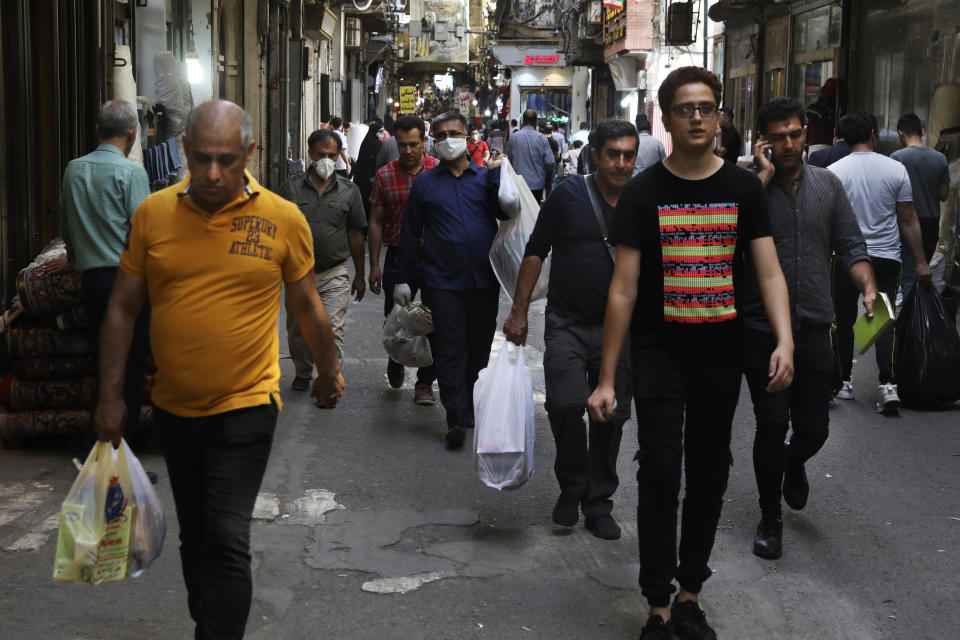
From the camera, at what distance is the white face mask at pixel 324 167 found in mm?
8758

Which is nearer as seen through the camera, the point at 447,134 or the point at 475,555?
the point at 475,555

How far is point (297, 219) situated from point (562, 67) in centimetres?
6298

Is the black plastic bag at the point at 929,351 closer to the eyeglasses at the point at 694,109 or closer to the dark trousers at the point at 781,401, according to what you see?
the dark trousers at the point at 781,401

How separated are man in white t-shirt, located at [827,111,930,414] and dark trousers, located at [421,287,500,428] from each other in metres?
2.51

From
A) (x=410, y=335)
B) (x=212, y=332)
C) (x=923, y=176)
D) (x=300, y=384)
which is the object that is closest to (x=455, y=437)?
(x=410, y=335)

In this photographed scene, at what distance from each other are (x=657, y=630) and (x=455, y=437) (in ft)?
10.3

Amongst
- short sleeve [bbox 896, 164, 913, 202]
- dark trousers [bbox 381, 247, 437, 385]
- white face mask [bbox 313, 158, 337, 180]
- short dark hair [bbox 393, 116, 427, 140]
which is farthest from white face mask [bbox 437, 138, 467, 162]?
short sleeve [bbox 896, 164, 913, 202]

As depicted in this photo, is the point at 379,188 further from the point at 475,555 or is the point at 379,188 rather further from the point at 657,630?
the point at 657,630

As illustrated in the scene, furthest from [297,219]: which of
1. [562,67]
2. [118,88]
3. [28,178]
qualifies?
[562,67]

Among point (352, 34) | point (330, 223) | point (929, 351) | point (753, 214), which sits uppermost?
point (352, 34)

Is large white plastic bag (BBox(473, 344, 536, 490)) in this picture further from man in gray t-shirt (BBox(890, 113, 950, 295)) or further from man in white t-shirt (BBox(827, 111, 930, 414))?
man in gray t-shirt (BBox(890, 113, 950, 295))

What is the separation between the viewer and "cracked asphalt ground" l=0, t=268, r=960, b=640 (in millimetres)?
4727

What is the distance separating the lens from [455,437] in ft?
24.5

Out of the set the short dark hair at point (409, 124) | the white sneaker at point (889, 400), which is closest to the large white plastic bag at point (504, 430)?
the short dark hair at point (409, 124)
